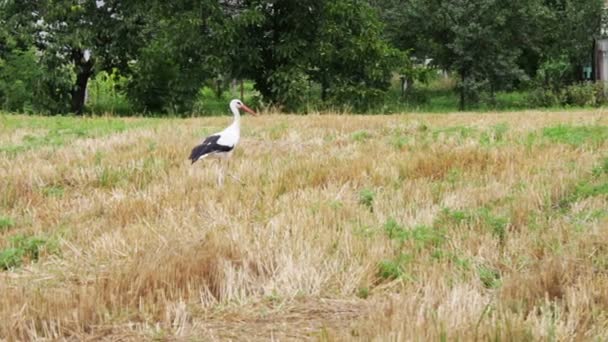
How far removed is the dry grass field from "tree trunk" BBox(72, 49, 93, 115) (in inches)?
812

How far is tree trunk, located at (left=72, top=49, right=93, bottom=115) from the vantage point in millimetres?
29550

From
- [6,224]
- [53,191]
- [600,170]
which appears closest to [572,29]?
[600,170]

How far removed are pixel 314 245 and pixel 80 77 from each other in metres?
27.6

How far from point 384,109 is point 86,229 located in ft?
59.8

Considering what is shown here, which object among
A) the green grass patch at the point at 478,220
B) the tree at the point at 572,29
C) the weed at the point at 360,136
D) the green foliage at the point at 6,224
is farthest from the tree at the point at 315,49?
the green grass patch at the point at 478,220

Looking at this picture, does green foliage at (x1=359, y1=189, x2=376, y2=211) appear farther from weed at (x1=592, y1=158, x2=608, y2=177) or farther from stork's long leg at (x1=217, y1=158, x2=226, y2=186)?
weed at (x1=592, y1=158, x2=608, y2=177)

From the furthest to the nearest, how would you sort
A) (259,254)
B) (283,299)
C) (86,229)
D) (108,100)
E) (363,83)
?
(108,100)
(363,83)
(86,229)
(259,254)
(283,299)

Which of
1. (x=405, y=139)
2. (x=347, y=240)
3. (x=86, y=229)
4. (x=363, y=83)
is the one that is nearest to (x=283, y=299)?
(x=347, y=240)

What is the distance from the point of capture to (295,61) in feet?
79.2

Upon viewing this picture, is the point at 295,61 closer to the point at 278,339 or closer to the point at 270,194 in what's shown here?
the point at 270,194

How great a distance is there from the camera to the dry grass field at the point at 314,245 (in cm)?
362

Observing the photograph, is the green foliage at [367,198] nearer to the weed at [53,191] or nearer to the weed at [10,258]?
the weed at [10,258]

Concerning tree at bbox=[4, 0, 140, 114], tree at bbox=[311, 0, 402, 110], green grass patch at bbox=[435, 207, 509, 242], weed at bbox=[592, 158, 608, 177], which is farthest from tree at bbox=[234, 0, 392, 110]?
green grass patch at bbox=[435, 207, 509, 242]

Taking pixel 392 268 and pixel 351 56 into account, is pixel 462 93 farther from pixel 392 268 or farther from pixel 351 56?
pixel 392 268
